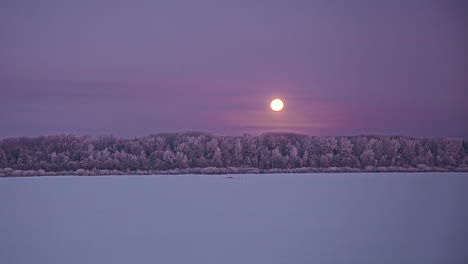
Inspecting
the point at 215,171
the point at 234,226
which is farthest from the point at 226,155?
the point at 234,226

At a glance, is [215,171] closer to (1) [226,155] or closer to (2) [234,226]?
(1) [226,155]

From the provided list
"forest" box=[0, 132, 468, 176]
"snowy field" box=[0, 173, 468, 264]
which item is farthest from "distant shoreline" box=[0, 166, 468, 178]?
"snowy field" box=[0, 173, 468, 264]

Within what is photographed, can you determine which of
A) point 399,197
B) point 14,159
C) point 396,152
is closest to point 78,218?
point 399,197

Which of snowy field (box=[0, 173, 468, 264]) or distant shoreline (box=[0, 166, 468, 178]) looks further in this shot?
distant shoreline (box=[0, 166, 468, 178])

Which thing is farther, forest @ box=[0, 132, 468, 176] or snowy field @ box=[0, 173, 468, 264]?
forest @ box=[0, 132, 468, 176]

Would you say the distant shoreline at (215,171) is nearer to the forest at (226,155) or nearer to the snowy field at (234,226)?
the forest at (226,155)

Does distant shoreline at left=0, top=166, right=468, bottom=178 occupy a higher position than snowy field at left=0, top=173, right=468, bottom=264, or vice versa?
distant shoreline at left=0, top=166, right=468, bottom=178

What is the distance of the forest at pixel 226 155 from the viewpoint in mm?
24453

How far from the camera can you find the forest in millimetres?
24453

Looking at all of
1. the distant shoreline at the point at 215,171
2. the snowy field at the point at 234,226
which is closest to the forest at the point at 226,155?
the distant shoreline at the point at 215,171

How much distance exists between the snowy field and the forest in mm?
10422

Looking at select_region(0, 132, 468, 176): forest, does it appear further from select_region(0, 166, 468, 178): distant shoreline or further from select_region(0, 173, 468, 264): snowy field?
select_region(0, 173, 468, 264): snowy field

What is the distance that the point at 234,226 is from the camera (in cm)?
873

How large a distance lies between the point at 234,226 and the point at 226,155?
18860 mm
